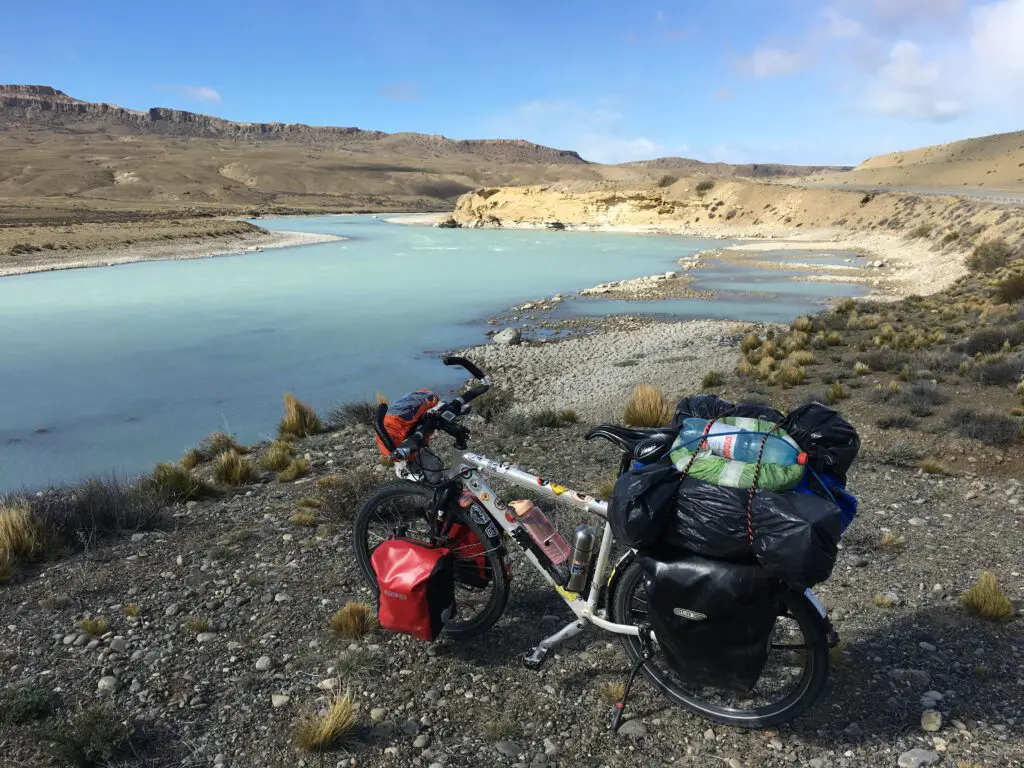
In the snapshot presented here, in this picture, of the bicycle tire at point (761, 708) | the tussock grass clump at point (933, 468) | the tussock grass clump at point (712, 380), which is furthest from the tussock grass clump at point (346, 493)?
the tussock grass clump at point (712, 380)

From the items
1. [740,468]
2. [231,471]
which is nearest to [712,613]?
[740,468]

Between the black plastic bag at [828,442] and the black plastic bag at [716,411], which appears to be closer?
the black plastic bag at [828,442]

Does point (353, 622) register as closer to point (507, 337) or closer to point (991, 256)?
point (507, 337)

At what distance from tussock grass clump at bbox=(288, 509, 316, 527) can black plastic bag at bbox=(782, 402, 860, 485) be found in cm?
373

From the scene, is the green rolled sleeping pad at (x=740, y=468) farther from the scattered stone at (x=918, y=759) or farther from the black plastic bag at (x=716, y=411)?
the scattered stone at (x=918, y=759)

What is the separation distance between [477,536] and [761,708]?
146 centimetres

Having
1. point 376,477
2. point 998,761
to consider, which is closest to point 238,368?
point 376,477

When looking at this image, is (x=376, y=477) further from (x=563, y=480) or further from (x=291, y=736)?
(x=291, y=736)

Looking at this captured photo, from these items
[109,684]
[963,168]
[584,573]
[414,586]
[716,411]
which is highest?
[963,168]

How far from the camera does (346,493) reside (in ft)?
17.5

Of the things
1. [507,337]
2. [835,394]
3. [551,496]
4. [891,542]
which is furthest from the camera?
[507,337]

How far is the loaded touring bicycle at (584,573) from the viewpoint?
8.45 ft

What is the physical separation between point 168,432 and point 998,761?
34.0ft

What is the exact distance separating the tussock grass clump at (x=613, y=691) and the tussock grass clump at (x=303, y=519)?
2.79 meters
